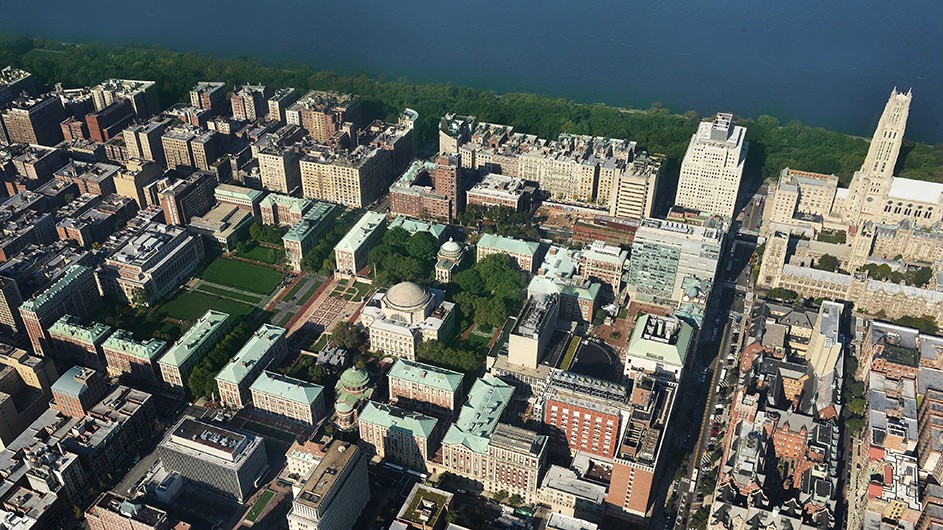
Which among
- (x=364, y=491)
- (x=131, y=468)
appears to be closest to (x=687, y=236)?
(x=364, y=491)

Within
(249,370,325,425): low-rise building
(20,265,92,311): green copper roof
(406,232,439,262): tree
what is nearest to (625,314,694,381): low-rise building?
(406,232,439,262): tree

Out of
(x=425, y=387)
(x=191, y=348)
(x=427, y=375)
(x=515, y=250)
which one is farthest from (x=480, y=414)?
(x=191, y=348)

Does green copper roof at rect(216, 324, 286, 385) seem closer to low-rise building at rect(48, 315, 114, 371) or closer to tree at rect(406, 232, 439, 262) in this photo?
low-rise building at rect(48, 315, 114, 371)

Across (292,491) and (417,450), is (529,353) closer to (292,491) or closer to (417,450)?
(417,450)

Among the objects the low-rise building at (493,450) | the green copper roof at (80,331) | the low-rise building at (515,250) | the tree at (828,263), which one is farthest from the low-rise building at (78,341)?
the tree at (828,263)

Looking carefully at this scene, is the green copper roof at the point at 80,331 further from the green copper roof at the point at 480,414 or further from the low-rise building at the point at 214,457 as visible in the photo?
the green copper roof at the point at 480,414
